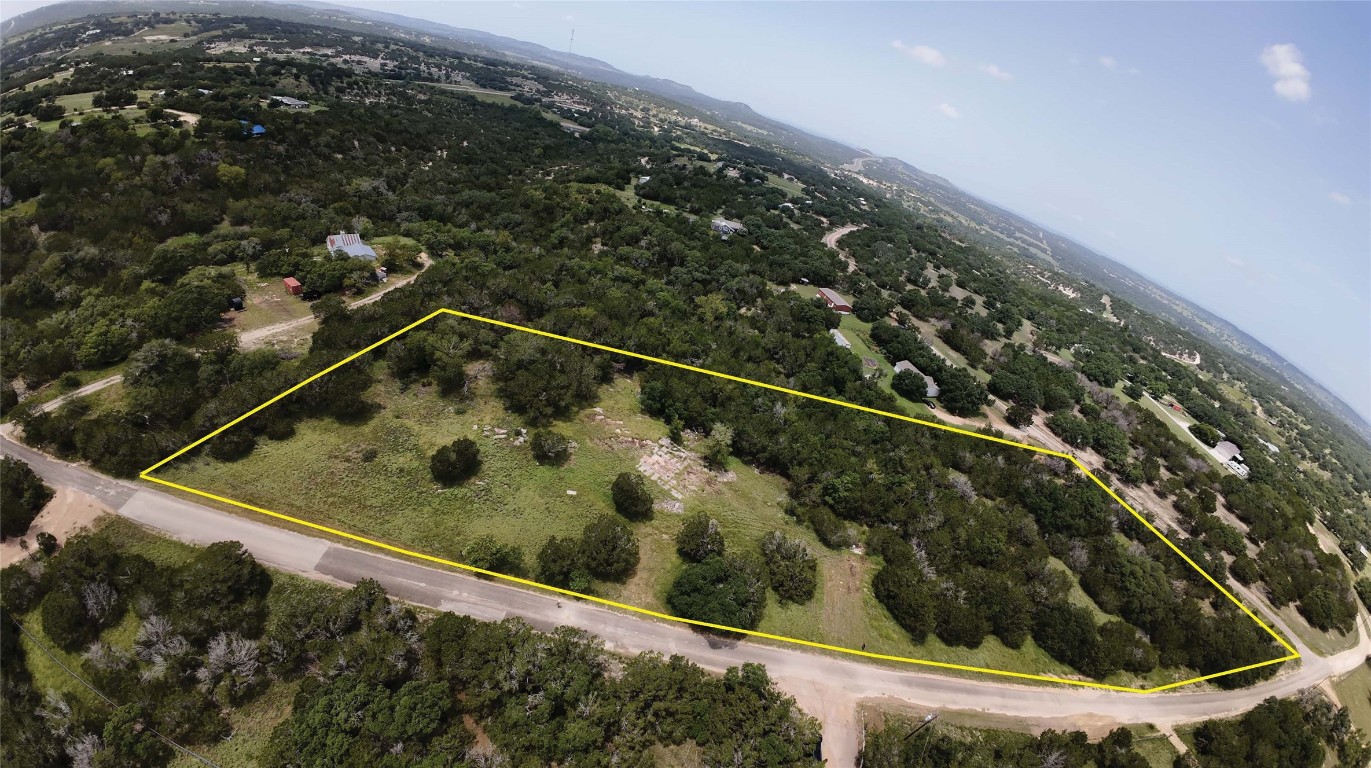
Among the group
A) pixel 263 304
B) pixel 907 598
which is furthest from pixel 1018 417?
pixel 263 304

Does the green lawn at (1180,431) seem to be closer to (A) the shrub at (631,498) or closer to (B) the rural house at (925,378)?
(B) the rural house at (925,378)

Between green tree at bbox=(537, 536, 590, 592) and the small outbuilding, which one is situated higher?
the small outbuilding

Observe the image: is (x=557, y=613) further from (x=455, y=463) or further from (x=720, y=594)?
(x=455, y=463)

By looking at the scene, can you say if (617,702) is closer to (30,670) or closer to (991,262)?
(30,670)

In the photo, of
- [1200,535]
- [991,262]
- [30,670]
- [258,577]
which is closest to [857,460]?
[1200,535]

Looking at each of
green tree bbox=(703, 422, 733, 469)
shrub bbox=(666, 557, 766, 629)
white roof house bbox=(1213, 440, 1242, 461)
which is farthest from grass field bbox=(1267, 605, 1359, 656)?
green tree bbox=(703, 422, 733, 469)

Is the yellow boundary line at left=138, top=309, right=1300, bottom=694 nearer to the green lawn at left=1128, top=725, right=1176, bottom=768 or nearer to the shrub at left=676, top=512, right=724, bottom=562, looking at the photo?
the green lawn at left=1128, top=725, right=1176, bottom=768
